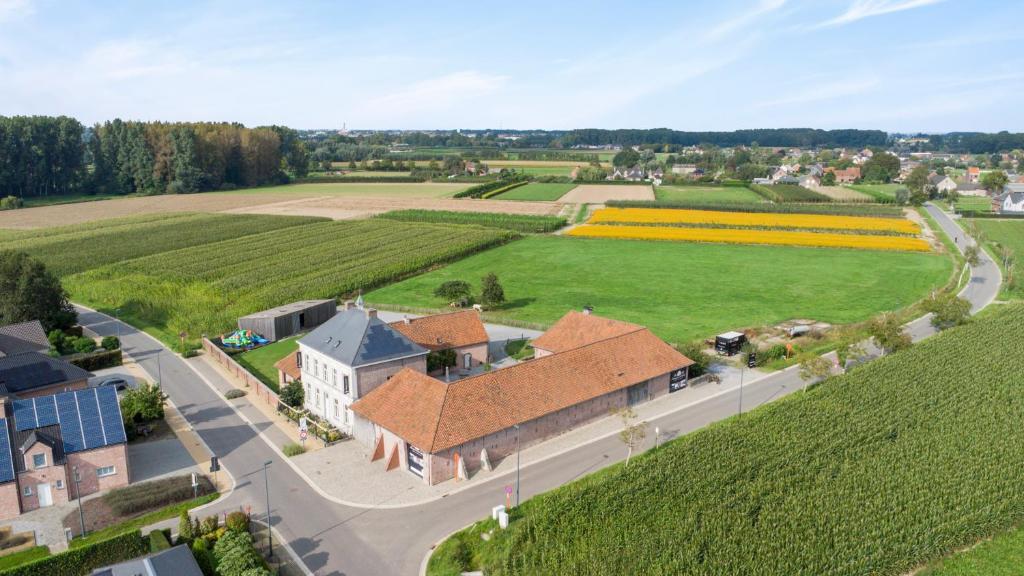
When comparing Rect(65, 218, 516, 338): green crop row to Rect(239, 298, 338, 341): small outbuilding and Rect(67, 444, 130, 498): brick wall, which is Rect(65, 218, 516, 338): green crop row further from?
Rect(67, 444, 130, 498): brick wall

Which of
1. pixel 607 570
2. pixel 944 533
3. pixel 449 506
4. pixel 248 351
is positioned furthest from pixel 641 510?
pixel 248 351

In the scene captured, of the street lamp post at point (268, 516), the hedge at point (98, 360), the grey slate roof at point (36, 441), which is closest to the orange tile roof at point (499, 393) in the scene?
the street lamp post at point (268, 516)

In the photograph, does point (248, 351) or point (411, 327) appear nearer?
point (411, 327)

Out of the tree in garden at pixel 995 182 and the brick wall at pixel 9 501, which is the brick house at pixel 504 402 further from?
the tree in garden at pixel 995 182

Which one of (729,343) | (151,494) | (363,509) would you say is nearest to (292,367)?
(151,494)

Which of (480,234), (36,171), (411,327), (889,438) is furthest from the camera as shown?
(36,171)

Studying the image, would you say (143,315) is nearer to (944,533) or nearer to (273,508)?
(273,508)

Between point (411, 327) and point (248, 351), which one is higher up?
point (411, 327)
